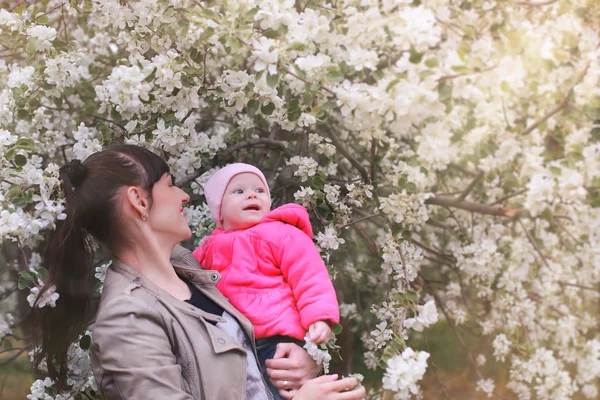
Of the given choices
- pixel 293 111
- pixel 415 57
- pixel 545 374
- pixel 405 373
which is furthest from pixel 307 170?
pixel 545 374

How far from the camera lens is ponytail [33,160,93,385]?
6.34 ft

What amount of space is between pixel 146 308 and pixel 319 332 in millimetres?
494

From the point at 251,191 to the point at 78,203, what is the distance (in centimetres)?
55

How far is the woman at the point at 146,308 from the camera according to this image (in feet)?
5.38

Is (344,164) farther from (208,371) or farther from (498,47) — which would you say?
(208,371)

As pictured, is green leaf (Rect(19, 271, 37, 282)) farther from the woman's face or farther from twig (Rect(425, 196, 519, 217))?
twig (Rect(425, 196, 519, 217))

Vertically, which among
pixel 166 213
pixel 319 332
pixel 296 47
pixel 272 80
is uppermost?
pixel 296 47

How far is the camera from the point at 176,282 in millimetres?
1933

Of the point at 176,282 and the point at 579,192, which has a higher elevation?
the point at 579,192

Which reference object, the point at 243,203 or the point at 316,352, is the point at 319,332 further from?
the point at 243,203

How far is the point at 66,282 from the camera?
6.53 feet

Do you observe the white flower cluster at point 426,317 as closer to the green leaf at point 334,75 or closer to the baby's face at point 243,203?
the baby's face at point 243,203

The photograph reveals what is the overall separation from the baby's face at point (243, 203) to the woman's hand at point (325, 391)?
0.56 metres

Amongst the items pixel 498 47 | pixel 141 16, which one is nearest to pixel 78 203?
pixel 141 16
